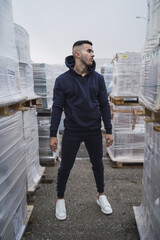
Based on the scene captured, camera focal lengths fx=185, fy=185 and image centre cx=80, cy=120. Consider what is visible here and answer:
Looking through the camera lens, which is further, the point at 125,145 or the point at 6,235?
the point at 125,145

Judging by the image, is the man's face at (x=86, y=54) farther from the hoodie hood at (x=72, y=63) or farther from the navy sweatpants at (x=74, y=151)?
the navy sweatpants at (x=74, y=151)

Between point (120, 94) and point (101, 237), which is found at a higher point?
point (120, 94)

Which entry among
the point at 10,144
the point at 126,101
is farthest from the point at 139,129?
the point at 10,144

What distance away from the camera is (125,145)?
12.2 feet

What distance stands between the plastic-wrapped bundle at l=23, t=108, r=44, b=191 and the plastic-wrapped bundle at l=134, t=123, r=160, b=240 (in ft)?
5.06

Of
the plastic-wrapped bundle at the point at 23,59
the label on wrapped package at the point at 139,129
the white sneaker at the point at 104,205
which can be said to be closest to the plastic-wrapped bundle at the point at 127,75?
the label on wrapped package at the point at 139,129

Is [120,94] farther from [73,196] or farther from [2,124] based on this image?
[2,124]

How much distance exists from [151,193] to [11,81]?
162 centimetres

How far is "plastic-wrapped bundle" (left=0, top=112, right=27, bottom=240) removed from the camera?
4.87 ft

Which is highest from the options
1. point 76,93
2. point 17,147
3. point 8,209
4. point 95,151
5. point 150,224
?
point 76,93

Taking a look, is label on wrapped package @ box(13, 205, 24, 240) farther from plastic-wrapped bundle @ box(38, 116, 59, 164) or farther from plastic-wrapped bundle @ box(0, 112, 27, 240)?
plastic-wrapped bundle @ box(38, 116, 59, 164)

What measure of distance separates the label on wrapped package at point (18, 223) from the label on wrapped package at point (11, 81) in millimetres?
1149

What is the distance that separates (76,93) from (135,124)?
198 cm

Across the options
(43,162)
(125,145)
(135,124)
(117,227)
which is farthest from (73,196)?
(135,124)
